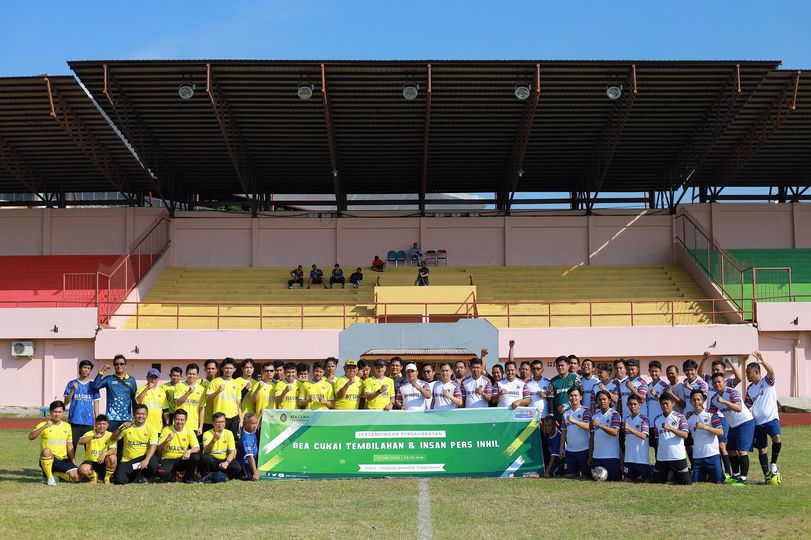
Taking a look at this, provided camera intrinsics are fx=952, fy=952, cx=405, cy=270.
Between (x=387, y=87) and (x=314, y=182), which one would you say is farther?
(x=314, y=182)

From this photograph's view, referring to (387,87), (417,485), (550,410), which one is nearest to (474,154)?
(387,87)

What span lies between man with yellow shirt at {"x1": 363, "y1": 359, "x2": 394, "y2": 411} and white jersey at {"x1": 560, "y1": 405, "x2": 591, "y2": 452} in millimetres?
2604

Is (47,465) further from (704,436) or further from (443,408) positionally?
(704,436)

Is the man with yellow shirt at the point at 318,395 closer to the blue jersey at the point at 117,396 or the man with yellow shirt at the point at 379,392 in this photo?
the man with yellow shirt at the point at 379,392

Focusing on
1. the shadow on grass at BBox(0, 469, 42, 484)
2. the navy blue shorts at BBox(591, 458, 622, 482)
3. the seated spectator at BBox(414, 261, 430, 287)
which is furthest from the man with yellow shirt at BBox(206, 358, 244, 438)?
the seated spectator at BBox(414, 261, 430, 287)

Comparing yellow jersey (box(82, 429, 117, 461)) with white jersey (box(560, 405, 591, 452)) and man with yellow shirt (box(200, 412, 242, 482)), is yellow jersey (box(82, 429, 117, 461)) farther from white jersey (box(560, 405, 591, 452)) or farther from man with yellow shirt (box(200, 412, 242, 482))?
white jersey (box(560, 405, 591, 452))

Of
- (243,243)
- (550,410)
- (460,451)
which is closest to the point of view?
(460,451)

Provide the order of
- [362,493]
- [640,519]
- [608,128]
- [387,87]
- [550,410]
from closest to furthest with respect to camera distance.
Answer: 1. [640,519]
2. [362,493]
3. [550,410]
4. [387,87]
5. [608,128]

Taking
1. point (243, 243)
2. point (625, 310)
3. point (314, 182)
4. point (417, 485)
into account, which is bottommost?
point (417, 485)

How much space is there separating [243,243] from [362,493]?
83.7 ft

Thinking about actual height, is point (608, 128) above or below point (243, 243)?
above

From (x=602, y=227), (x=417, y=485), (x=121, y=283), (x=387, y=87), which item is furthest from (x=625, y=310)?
(x=417, y=485)

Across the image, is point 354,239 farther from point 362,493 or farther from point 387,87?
point 362,493

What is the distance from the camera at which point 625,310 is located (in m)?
30.8
